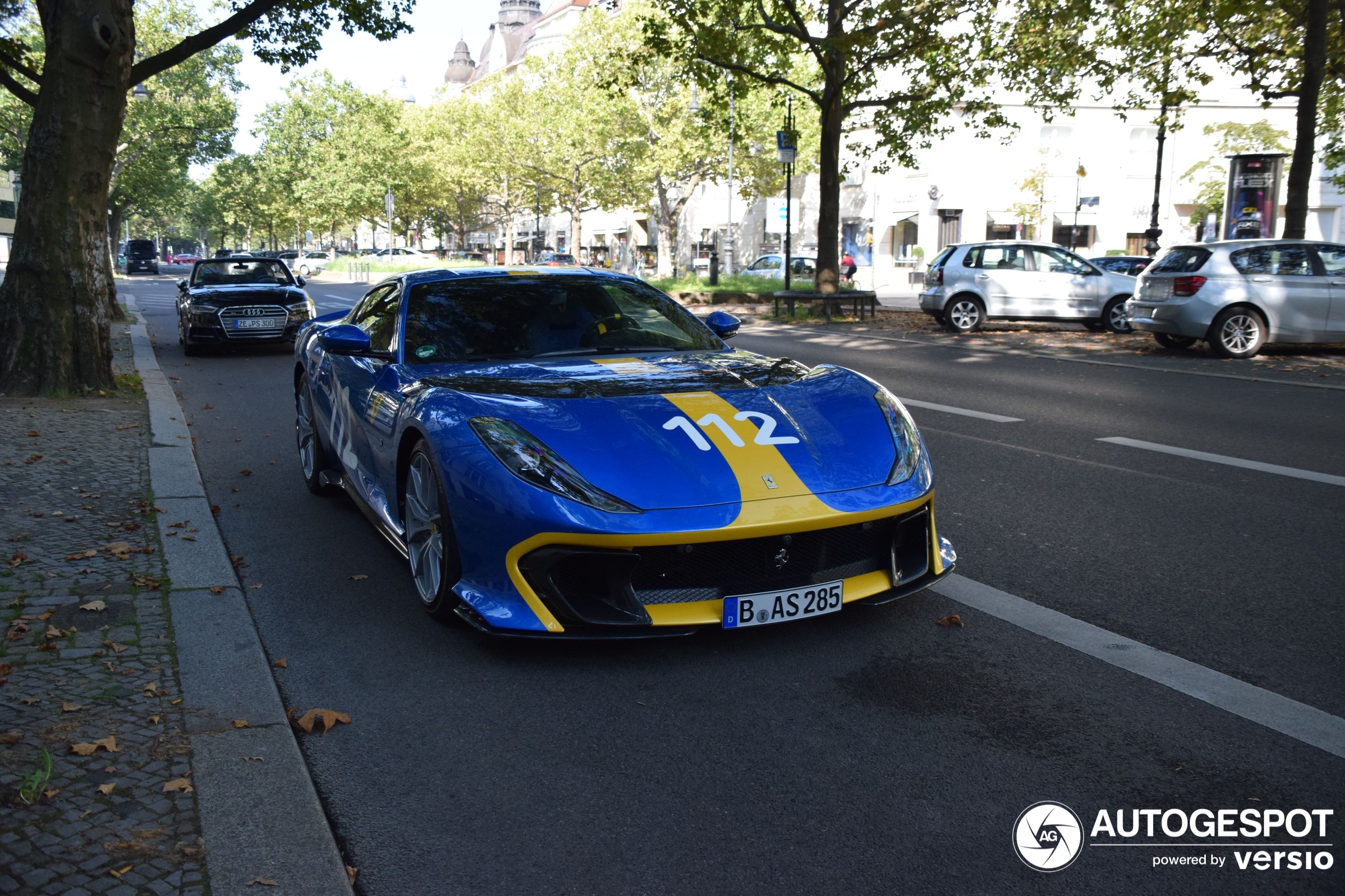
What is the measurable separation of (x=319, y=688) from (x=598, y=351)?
2.05 metres

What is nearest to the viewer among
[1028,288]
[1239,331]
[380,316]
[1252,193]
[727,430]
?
[727,430]

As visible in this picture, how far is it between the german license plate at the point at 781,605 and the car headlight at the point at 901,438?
486 mm

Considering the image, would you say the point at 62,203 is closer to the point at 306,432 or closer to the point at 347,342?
the point at 306,432

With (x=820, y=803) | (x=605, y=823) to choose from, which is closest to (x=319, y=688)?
(x=605, y=823)

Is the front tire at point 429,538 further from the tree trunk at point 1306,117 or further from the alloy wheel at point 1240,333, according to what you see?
the tree trunk at point 1306,117

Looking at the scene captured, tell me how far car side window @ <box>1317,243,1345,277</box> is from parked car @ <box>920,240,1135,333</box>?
5013 mm

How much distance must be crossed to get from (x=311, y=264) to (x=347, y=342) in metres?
69.9

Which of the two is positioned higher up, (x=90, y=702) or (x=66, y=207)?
(x=66, y=207)

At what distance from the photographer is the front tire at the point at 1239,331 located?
589 inches

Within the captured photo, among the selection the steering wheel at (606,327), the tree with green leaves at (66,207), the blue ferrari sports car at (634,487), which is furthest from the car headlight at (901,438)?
the tree with green leaves at (66,207)

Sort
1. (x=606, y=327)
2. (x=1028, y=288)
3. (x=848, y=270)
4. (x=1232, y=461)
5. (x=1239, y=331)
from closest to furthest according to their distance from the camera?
(x=606, y=327)
(x=1232, y=461)
(x=1239, y=331)
(x=1028, y=288)
(x=848, y=270)

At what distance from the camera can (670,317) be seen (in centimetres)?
560

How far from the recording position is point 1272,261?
15055 millimetres

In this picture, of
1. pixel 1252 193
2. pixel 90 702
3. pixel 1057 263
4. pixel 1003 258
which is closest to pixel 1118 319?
pixel 1057 263
